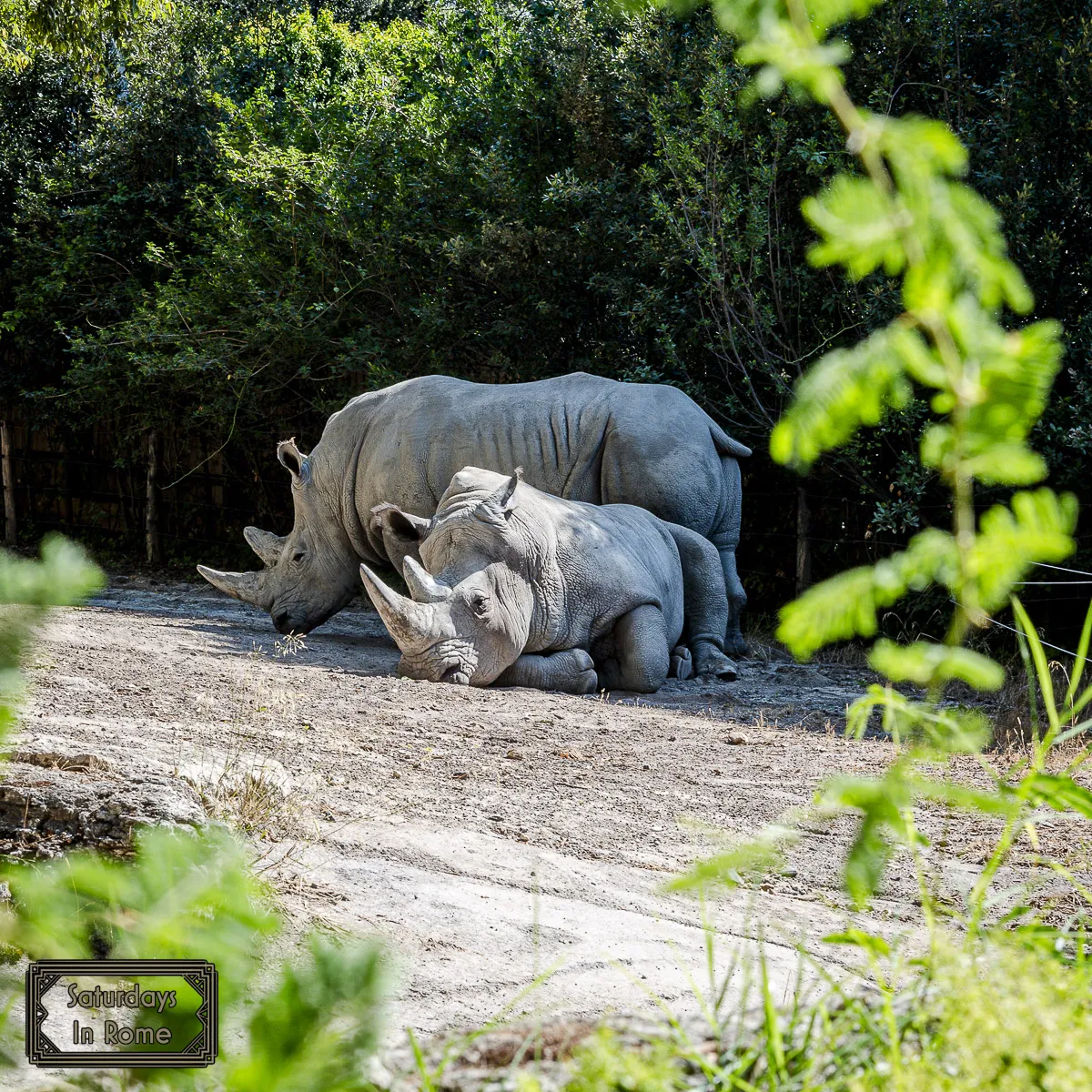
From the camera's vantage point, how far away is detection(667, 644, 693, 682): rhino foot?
718cm

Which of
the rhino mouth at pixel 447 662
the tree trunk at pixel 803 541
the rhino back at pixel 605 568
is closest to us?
the rhino mouth at pixel 447 662

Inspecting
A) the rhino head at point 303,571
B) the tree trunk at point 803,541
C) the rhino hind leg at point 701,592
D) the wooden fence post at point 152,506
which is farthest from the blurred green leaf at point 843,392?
the wooden fence post at point 152,506

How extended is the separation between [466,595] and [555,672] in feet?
2.32

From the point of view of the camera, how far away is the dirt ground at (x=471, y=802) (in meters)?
2.74

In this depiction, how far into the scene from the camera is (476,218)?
1036 cm

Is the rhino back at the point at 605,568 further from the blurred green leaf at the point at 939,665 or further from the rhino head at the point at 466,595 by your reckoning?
the blurred green leaf at the point at 939,665

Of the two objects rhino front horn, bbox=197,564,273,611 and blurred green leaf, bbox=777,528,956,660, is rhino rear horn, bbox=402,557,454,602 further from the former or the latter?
blurred green leaf, bbox=777,528,956,660

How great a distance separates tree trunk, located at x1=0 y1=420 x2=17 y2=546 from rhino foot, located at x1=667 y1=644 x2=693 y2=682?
9.06m

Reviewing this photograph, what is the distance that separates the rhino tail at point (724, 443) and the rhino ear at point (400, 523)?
2167 millimetres

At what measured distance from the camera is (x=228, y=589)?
8.22 metres

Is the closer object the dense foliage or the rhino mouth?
the rhino mouth

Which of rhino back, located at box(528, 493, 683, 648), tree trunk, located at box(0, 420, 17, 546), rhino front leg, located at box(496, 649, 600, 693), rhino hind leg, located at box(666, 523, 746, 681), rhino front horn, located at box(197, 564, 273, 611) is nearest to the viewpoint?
rhino front leg, located at box(496, 649, 600, 693)

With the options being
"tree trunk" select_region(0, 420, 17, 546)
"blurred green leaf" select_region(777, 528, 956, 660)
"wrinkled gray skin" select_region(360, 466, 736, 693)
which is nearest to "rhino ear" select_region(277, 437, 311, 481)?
"wrinkled gray skin" select_region(360, 466, 736, 693)

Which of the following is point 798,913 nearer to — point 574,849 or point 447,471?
point 574,849
